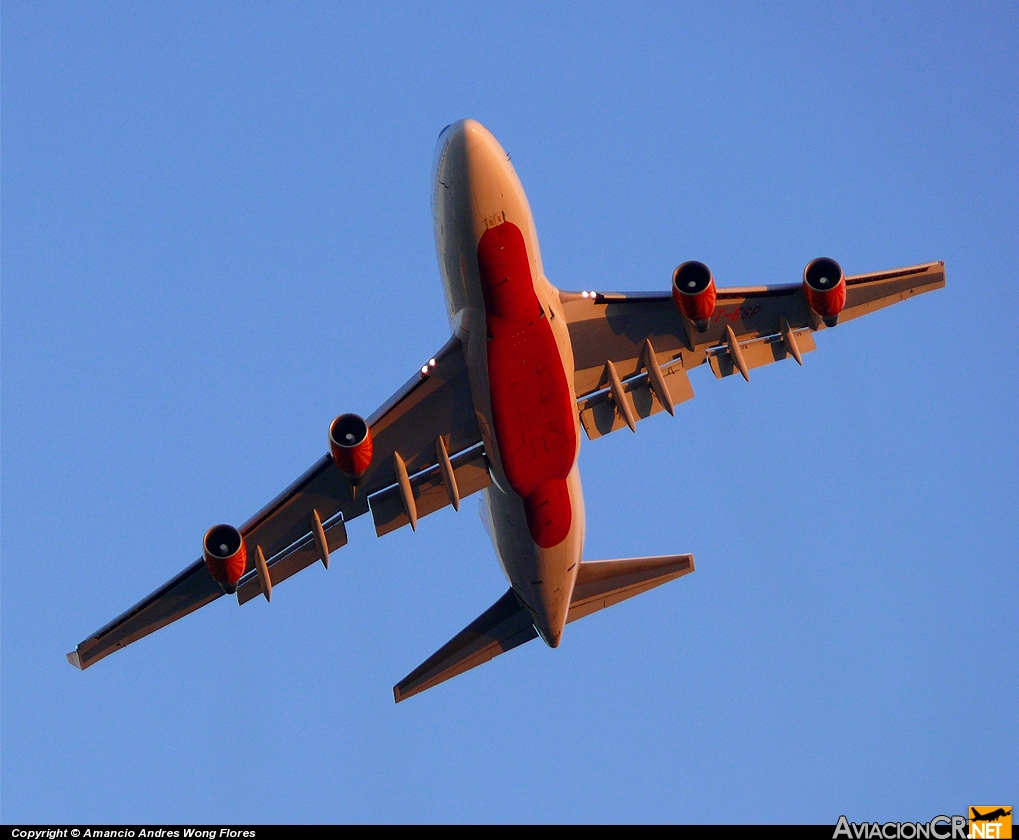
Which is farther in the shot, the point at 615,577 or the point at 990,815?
the point at 615,577

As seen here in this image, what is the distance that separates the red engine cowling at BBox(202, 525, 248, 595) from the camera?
29719 millimetres

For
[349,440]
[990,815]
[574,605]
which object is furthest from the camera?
[574,605]

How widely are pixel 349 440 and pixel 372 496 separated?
3315 mm

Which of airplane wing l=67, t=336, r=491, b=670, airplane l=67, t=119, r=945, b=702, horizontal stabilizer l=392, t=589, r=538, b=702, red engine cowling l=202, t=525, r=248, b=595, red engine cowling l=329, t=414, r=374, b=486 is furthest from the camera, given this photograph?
horizontal stabilizer l=392, t=589, r=538, b=702

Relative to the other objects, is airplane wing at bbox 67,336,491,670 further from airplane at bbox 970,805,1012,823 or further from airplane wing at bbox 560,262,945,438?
airplane at bbox 970,805,1012,823

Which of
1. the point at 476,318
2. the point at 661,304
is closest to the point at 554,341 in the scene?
the point at 476,318

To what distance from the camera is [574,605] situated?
33.8 metres

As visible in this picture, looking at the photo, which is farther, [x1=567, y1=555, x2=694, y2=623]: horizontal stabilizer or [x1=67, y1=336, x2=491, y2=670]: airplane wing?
[x1=567, y1=555, x2=694, y2=623]: horizontal stabilizer

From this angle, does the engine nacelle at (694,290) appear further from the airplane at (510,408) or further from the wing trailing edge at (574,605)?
the wing trailing edge at (574,605)

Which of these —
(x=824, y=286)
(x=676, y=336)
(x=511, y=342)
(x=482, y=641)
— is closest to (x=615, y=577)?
(x=482, y=641)

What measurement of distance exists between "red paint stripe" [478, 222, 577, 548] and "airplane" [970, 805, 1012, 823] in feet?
34.7

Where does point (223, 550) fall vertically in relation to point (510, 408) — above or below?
below

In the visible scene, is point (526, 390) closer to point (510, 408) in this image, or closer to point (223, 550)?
point (510, 408)

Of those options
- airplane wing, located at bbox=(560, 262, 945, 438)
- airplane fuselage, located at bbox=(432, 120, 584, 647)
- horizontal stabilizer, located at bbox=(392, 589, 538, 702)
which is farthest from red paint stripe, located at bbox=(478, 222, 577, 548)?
horizontal stabilizer, located at bbox=(392, 589, 538, 702)
